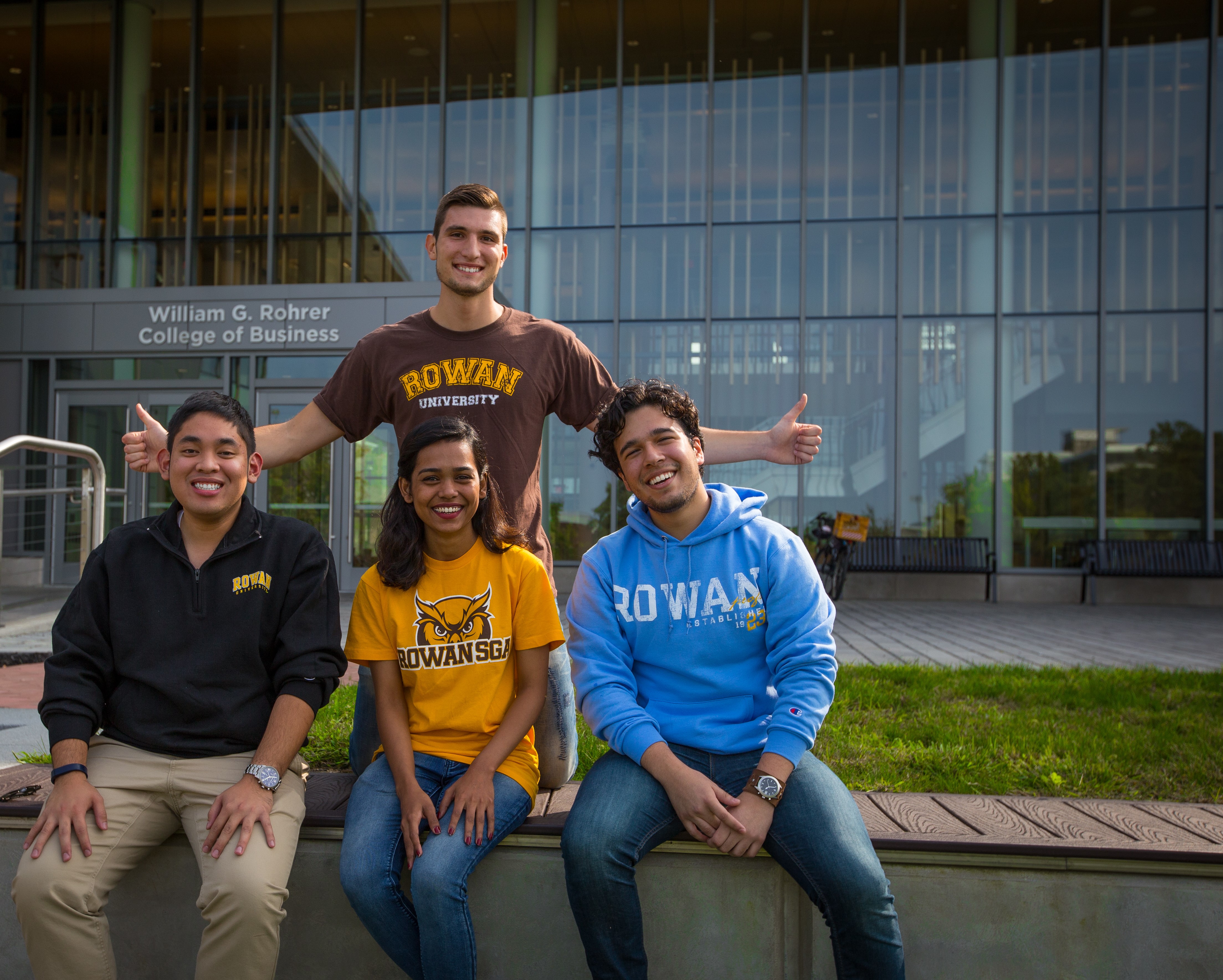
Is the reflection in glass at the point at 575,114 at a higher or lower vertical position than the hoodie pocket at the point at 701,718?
higher

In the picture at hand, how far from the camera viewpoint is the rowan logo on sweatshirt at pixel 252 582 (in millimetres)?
2465

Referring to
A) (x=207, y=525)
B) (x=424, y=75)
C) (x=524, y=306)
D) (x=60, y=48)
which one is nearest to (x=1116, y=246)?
(x=524, y=306)

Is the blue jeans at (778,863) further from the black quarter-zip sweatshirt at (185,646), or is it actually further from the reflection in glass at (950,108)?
the reflection in glass at (950,108)

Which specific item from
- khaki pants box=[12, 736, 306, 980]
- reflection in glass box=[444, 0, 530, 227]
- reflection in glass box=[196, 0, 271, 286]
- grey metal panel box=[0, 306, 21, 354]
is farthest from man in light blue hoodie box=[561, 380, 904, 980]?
grey metal panel box=[0, 306, 21, 354]

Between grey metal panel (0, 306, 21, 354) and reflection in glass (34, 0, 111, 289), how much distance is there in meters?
1.33

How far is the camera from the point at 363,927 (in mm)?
2398

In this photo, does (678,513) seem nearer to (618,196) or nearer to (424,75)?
(618,196)

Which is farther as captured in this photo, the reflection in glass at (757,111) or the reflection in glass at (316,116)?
the reflection in glass at (316,116)

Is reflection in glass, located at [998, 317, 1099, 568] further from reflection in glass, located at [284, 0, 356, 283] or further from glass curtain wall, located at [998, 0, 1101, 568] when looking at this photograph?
reflection in glass, located at [284, 0, 356, 283]

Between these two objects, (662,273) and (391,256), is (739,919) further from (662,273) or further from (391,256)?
(391,256)

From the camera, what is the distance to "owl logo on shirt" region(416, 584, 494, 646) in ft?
8.25

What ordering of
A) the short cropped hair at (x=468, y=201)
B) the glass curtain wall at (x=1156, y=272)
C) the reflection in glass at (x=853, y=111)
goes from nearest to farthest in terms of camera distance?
the short cropped hair at (x=468, y=201), the glass curtain wall at (x=1156, y=272), the reflection in glass at (x=853, y=111)

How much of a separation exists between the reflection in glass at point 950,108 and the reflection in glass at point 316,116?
27.7 feet

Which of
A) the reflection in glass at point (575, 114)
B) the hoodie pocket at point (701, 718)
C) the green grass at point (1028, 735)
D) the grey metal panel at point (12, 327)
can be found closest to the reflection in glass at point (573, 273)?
the reflection in glass at point (575, 114)
